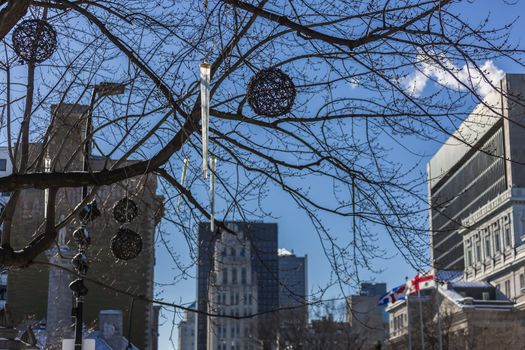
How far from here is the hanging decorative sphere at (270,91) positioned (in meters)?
9.06

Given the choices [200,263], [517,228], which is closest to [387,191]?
[200,263]

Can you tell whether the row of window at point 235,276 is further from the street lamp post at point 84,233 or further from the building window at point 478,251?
the street lamp post at point 84,233

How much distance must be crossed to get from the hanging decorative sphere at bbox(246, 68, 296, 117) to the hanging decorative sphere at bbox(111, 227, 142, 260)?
3523 millimetres

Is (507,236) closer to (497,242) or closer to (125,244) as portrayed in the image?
(497,242)

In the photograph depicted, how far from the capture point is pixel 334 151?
10.5m

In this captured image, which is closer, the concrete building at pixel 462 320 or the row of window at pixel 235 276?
the concrete building at pixel 462 320

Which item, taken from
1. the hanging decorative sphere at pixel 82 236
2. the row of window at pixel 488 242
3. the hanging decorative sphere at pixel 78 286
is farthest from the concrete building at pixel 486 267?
the hanging decorative sphere at pixel 82 236

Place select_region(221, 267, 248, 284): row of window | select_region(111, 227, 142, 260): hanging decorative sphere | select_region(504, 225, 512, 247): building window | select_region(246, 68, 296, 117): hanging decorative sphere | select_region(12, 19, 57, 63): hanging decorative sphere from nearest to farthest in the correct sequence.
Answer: select_region(246, 68, 296, 117): hanging decorative sphere, select_region(12, 19, 57, 63): hanging decorative sphere, select_region(111, 227, 142, 260): hanging decorative sphere, select_region(221, 267, 248, 284): row of window, select_region(504, 225, 512, 247): building window

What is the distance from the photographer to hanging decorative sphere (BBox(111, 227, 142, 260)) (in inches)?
466

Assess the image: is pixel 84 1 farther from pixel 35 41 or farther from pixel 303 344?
pixel 303 344

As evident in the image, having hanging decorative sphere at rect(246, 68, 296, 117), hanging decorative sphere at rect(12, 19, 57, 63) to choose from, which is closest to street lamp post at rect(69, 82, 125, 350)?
hanging decorative sphere at rect(12, 19, 57, 63)

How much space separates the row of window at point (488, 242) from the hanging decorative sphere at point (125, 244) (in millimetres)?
79147

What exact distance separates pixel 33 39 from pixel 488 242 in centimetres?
9318

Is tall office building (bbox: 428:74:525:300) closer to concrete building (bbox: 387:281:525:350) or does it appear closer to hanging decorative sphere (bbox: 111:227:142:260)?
concrete building (bbox: 387:281:525:350)
